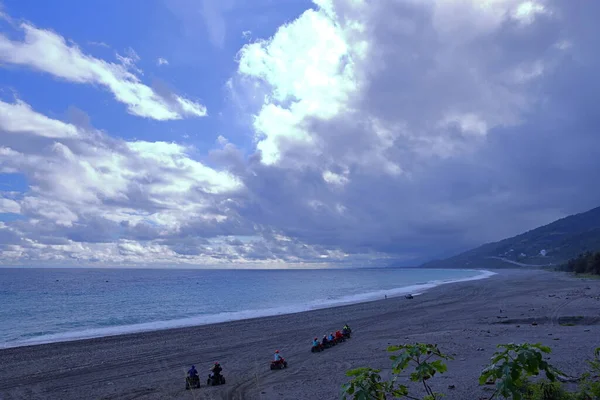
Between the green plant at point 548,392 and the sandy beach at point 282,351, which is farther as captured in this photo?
the sandy beach at point 282,351

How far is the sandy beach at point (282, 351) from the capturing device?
14578mm

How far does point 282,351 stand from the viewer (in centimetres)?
2239

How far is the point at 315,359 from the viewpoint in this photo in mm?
19734

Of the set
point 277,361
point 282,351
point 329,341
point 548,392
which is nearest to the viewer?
point 548,392

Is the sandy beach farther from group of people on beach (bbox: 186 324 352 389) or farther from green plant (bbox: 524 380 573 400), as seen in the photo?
green plant (bbox: 524 380 573 400)

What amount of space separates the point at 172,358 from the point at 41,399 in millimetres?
7085

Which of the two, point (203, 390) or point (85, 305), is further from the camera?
point (85, 305)

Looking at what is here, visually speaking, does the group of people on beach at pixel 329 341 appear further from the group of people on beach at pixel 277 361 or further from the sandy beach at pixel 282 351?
the sandy beach at pixel 282 351

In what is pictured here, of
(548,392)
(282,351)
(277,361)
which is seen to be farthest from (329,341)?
(548,392)

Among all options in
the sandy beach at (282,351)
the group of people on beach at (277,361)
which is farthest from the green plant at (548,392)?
the group of people on beach at (277,361)

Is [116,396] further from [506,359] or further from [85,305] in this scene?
[85,305]

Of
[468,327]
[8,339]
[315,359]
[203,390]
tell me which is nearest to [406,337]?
[468,327]

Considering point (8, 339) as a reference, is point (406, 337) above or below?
below

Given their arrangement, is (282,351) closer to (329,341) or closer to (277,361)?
(329,341)
